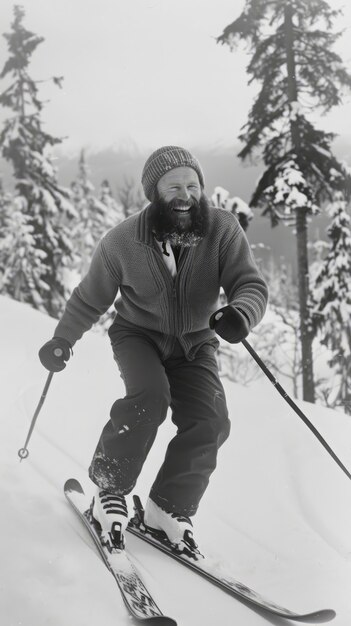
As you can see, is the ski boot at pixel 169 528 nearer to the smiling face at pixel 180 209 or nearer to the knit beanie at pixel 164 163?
the smiling face at pixel 180 209

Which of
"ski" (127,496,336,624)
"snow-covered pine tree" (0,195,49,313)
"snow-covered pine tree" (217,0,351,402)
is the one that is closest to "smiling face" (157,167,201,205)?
"ski" (127,496,336,624)

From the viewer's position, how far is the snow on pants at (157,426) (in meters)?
Result: 3.03

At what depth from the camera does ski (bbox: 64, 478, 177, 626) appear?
7.26 feet

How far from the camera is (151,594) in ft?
8.40

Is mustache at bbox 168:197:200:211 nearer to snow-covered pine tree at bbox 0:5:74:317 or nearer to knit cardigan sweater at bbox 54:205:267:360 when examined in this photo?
knit cardigan sweater at bbox 54:205:267:360

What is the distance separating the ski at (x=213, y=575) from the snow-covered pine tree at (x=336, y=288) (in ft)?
38.4

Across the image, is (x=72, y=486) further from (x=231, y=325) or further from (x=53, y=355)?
(x=231, y=325)

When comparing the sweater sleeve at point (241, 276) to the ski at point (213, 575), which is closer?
the ski at point (213, 575)

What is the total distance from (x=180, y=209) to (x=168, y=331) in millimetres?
748

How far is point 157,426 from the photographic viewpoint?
122 inches

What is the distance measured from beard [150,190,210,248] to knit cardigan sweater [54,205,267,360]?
5 cm

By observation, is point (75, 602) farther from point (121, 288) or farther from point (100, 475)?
point (121, 288)

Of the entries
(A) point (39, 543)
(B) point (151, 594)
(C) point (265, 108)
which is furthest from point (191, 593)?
(C) point (265, 108)

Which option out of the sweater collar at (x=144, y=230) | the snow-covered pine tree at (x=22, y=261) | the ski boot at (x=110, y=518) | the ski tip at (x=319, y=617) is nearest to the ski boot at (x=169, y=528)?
the ski boot at (x=110, y=518)
